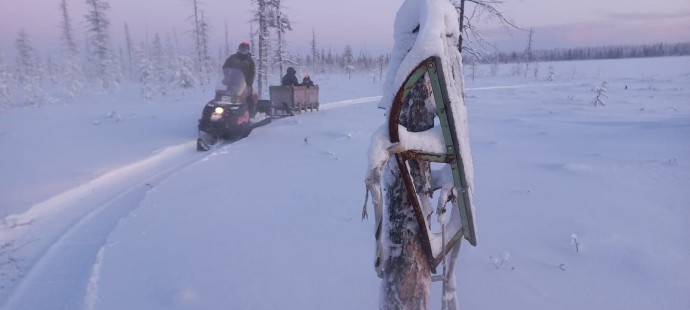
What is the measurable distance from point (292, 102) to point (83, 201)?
32.8 ft

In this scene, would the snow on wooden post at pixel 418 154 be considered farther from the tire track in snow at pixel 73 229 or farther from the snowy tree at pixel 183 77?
the snowy tree at pixel 183 77

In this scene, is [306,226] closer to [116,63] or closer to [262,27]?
[262,27]

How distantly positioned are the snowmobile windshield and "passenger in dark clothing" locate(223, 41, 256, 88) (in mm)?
147

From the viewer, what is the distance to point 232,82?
36.6 ft

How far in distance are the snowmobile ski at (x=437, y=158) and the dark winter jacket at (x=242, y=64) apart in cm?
1029

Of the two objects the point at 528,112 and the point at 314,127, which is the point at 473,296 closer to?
the point at 314,127

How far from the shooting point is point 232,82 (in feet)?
36.6

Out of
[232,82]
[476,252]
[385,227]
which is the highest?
[232,82]

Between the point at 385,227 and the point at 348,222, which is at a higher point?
the point at 385,227

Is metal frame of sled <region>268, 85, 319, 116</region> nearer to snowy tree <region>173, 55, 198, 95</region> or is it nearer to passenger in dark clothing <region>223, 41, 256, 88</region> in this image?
passenger in dark clothing <region>223, 41, 256, 88</region>

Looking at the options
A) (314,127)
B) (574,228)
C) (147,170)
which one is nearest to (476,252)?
(574,228)

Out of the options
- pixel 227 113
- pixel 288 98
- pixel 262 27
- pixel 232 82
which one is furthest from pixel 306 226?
pixel 262 27

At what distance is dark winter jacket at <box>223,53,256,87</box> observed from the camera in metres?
11.1

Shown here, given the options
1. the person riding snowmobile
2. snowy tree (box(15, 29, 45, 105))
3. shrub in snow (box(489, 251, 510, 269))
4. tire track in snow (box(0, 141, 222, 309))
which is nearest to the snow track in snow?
tire track in snow (box(0, 141, 222, 309))
